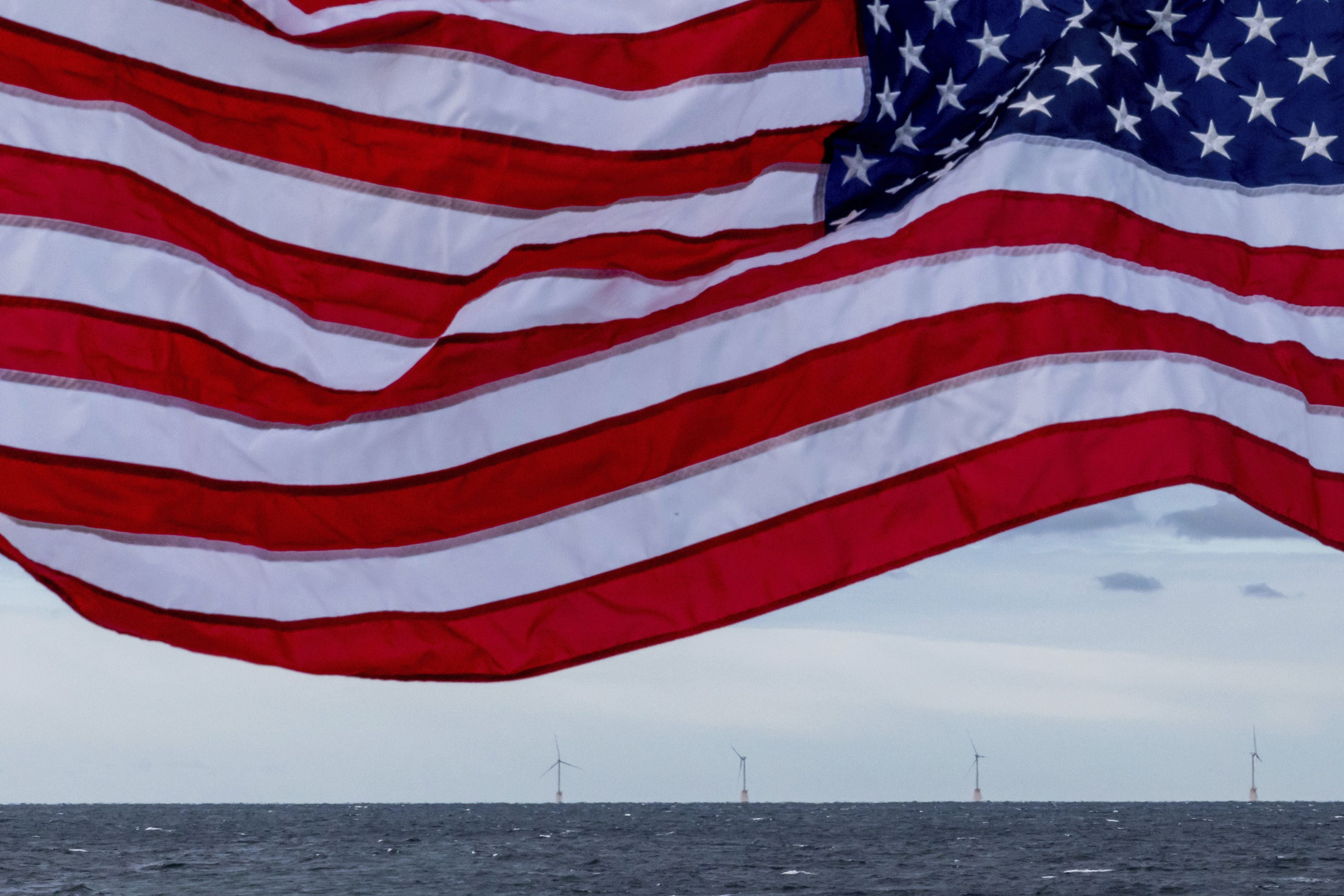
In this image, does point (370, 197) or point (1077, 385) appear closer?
point (1077, 385)

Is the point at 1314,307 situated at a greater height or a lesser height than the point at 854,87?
lesser

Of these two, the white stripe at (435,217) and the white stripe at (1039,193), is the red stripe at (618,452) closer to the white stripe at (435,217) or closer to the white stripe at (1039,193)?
the white stripe at (1039,193)

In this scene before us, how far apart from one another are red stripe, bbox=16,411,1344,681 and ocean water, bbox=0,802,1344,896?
228ft

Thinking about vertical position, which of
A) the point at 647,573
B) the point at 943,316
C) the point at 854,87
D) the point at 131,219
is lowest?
the point at 647,573

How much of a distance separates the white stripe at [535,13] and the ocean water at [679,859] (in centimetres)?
7001

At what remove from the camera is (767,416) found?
6316mm

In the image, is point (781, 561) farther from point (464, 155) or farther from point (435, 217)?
point (464, 155)

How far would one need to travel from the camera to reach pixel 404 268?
21.0 ft

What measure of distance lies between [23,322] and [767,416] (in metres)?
2.83

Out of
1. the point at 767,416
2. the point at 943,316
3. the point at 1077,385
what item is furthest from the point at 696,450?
the point at 1077,385

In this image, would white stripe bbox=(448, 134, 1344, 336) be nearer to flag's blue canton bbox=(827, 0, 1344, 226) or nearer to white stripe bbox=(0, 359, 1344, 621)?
flag's blue canton bbox=(827, 0, 1344, 226)

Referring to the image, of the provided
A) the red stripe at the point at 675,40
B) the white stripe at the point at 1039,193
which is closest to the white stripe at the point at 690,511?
the white stripe at the point at 1039,193

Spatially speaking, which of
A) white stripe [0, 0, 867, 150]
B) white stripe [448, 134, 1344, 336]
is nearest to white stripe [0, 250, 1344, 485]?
white stripe [448, 134, 1344, 336]

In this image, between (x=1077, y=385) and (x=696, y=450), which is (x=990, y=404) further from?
(x=696, y=450)
